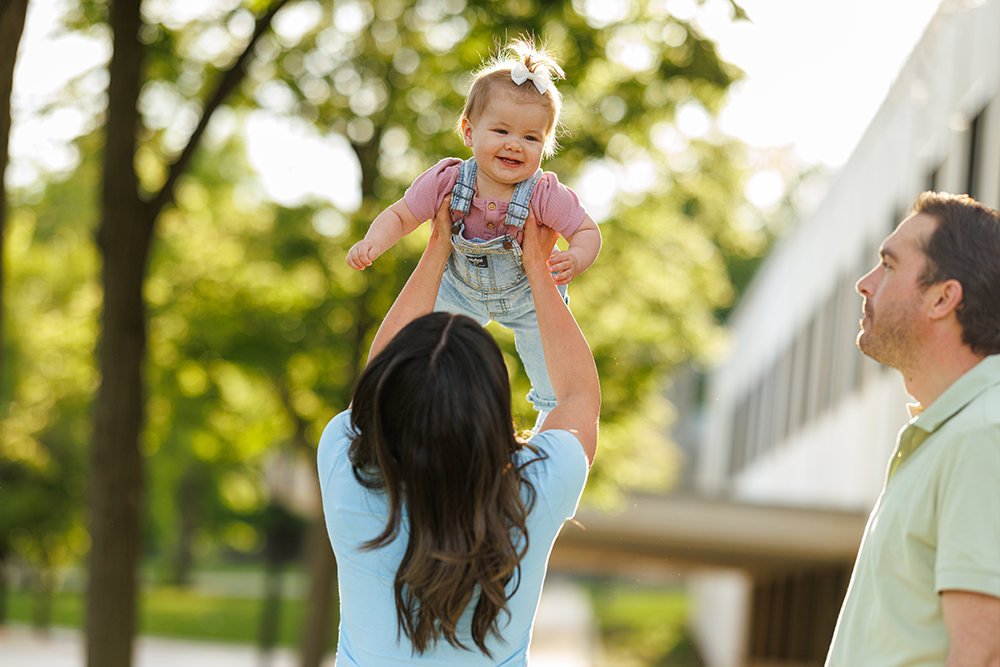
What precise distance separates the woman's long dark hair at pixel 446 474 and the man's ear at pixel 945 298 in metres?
0.97

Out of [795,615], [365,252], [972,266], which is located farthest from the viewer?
[795,615]

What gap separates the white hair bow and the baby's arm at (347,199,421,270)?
41cm

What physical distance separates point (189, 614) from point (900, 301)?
37.4 meters

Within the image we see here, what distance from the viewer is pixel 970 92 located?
35.3 feet

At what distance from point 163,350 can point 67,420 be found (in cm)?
1093

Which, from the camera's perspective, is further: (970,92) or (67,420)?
(67,420)

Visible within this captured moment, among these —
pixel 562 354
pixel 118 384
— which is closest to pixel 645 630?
pixel 118 384

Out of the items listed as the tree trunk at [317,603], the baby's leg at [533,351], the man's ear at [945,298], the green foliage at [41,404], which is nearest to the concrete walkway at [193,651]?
the tree trunk at [317,603]

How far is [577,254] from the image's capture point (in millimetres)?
2428

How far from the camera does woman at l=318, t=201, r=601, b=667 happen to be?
1994mm

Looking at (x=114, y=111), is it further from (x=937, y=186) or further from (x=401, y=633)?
(x=937, y=186)

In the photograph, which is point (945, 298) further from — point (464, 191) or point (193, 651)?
point (193, 651)

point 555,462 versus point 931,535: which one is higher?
point 555,462

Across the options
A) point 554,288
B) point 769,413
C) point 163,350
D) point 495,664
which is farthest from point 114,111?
point 769,413
